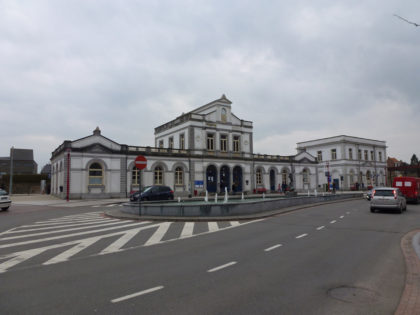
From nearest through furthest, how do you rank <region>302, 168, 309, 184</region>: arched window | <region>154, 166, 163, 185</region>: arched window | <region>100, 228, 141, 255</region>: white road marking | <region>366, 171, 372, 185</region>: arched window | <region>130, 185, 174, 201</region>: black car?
<region>100, 228, 141, 255</region>: white road marking, <region>130, 185, 174, 201</region>: black car, <region>154, 166, 163, 185</region>: arched window, <region>302, 168, 309, 184</region>: arched window, <region>366, 171, 372, 185</region>: arched window

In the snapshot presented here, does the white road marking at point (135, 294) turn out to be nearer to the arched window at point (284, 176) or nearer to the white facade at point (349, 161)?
the arched window at point (284, 176)

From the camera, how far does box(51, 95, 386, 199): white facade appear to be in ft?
109

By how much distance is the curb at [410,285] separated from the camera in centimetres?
425

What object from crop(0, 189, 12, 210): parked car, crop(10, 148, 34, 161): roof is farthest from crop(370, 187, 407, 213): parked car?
crop(10, 148, 34, 161): roof

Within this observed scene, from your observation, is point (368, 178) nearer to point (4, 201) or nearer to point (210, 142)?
point (210, 142)

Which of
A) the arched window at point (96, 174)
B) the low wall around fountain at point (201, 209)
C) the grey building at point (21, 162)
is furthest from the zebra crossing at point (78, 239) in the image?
the grey building at point (21, 162)

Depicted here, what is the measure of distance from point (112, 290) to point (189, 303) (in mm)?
1532

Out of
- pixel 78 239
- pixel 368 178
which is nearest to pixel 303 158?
pixel 368 178

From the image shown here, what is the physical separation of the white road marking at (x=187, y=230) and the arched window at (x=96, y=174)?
76.5 ft

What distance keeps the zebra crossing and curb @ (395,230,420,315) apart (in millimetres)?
6601

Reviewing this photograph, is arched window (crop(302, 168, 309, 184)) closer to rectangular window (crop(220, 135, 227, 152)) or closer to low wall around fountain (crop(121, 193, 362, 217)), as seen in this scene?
rectangular window (crop(220, 135, 227, 152))

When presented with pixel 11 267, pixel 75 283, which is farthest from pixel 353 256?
pixel 11 267

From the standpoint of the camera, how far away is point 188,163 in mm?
40906

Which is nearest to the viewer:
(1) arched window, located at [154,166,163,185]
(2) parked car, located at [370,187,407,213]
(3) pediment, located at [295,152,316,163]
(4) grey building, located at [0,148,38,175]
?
(2) parked car, located at [370,187,407,213]
